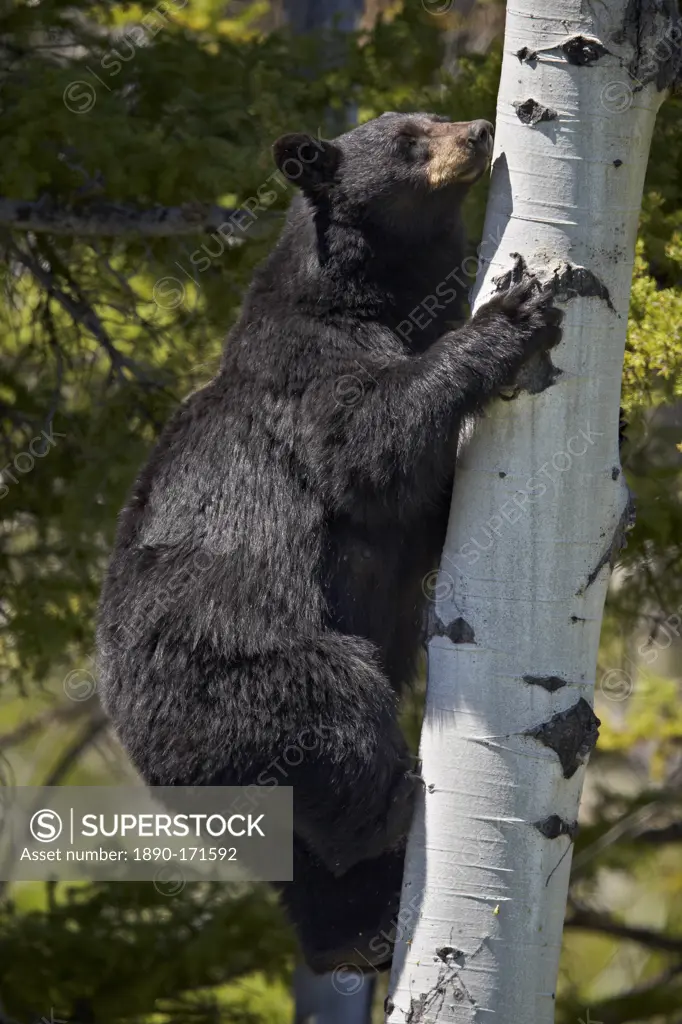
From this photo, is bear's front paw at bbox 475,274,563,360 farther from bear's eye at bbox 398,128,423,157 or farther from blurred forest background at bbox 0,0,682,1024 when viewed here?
blurred forest background at bbox 0,0,682,1024

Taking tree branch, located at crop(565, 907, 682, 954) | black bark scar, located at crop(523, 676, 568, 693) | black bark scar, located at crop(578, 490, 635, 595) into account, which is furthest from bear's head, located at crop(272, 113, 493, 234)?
tree branch, located at crop(565, 907, 682, 954)

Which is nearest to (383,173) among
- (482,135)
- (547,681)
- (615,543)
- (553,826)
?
(482,135)

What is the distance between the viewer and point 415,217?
3.92 metres

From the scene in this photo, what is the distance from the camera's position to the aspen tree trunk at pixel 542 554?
264 cm

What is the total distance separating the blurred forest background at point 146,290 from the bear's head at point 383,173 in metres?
0.87

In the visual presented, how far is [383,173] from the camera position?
3.92 m

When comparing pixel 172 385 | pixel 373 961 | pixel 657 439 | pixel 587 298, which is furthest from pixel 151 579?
pixel 657 439

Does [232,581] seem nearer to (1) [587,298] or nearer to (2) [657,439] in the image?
(1) [587,298]

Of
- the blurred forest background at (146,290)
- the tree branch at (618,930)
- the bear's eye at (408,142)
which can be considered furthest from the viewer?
the tree branch at (618,930)

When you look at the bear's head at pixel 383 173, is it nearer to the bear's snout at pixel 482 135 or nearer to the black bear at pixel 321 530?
the black bear at pixel 321 530

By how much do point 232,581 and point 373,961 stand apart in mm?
1273

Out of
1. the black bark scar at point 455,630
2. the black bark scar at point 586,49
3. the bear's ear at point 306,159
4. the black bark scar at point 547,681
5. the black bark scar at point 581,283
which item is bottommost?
the black bark scar at point 547,681

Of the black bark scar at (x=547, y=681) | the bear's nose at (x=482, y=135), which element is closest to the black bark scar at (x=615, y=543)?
the black bark scar at (x=547, y=681)

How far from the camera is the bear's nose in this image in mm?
3465
